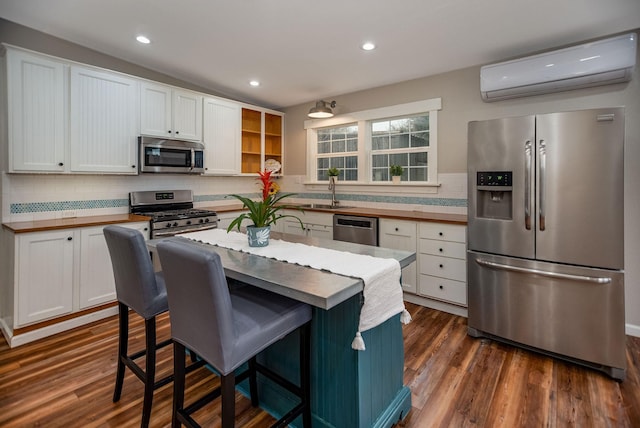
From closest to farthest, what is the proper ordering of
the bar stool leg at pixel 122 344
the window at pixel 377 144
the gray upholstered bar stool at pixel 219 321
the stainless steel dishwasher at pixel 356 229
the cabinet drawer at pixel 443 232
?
the gray upholstered bar stool at pixel 219 321, the bar stool leg at pixel 122 344, the cabinet drawer at pixel 443 232, the stainless steel dishwasher at pixel 356 229, the window at pixel 377 144

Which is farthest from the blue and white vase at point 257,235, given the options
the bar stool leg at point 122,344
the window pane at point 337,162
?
the window pane at point 337,162

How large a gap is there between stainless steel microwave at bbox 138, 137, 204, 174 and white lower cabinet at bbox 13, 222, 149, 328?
0.90m

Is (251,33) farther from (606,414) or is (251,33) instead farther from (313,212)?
(606,414)

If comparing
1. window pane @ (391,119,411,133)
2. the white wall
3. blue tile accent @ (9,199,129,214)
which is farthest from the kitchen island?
window pane @ (391,119,411,133)

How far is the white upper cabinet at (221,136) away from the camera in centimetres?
412

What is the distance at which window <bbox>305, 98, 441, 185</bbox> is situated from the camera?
12.6 ft

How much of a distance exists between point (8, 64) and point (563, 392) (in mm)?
4631

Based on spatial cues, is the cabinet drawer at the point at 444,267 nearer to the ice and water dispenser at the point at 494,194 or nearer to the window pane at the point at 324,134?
the ice and water dispenser at the point at 494,194

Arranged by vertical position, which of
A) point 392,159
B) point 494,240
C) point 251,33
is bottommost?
point 494,240

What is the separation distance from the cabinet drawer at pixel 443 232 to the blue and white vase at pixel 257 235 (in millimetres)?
1867

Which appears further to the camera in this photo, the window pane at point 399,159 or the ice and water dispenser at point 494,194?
the window pane at point 399,159

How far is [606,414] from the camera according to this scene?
1.81m

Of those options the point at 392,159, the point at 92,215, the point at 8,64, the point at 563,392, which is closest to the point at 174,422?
the point at 563,392

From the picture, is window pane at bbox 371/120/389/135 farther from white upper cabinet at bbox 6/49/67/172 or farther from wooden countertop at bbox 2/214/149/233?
white upper cabinet at bbox 6/49/67/172
